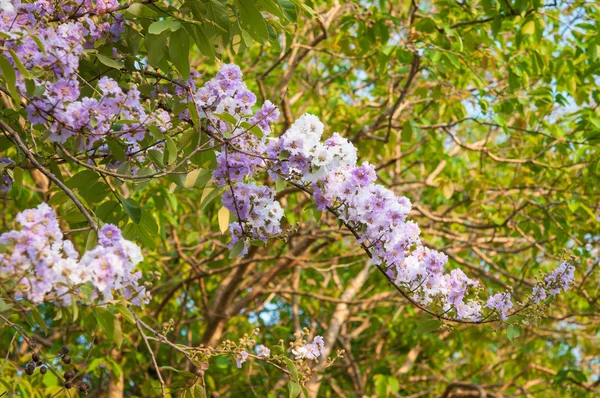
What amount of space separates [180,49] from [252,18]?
0.54 ft

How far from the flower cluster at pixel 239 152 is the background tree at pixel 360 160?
1.6 inches

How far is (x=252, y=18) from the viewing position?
157cm

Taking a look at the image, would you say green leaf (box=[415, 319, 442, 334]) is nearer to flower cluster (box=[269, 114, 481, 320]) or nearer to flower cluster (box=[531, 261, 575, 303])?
flower cluster (box=[269, 114, 481, 320])

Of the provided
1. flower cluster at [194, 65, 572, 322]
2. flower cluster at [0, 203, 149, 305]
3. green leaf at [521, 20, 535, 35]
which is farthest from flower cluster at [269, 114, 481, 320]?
green leaf at [521, 20, 535, 35]

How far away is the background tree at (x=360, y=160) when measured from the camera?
168 cm

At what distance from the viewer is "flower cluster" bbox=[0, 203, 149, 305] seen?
1.10 metres

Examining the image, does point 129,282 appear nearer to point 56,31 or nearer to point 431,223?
point 56,31

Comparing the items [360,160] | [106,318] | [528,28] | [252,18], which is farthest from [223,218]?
[360,160]

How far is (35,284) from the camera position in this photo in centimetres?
111

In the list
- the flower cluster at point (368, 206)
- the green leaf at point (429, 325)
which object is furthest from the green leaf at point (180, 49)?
the green leaf at point (429, 325)

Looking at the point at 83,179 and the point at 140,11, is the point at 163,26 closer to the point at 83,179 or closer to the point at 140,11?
the point at 140,11

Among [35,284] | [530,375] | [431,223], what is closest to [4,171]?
[35,284]

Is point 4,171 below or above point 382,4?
below

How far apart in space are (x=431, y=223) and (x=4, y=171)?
2449 millimetres
